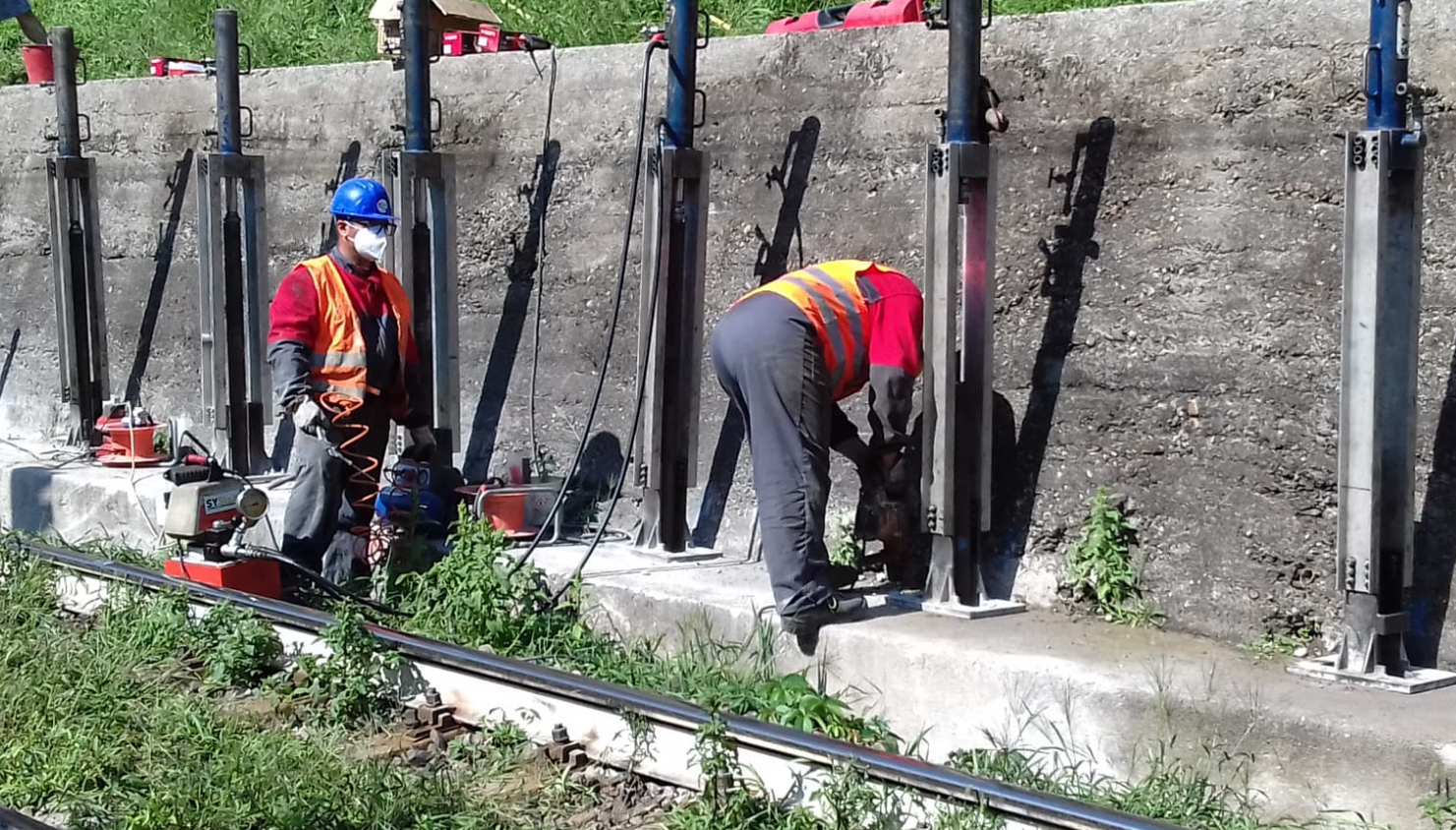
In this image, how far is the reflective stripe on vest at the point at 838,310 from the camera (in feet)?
21.6

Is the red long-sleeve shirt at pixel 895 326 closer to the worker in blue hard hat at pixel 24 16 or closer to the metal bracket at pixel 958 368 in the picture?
the metal bracket at pixel 958 368

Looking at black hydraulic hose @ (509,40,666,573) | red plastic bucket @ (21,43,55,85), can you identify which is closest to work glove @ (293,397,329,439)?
black hydraulic hose @ (509,40,666,573)

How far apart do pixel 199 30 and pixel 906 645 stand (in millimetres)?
12471

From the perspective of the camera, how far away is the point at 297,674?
6.73m

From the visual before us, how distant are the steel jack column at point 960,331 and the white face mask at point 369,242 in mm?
2683

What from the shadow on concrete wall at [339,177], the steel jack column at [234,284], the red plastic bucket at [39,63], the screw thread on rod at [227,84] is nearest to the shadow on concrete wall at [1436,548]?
the shadow on concrete wall at [339,177]

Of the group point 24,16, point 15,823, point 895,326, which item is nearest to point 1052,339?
point 895,326

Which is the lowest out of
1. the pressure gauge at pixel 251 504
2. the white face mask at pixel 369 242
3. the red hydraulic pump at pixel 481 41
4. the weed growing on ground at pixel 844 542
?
the weed growing on ground at pixel 844 542

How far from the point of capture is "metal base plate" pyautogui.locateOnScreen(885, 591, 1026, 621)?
6727 millimetres

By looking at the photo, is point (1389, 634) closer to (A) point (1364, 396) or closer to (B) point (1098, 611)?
(A) point (1364, 396)

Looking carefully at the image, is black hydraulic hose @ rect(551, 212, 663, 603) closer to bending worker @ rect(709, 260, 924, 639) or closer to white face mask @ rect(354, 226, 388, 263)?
bending worker @ rect(709, 260, 924, 639)

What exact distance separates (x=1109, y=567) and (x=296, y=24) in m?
10.8

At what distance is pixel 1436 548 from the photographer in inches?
234

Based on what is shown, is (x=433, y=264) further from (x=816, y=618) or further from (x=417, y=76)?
(x=816, y=618)
